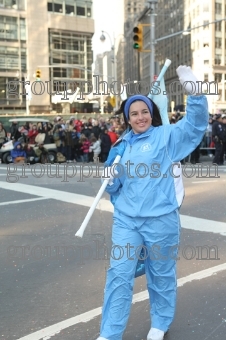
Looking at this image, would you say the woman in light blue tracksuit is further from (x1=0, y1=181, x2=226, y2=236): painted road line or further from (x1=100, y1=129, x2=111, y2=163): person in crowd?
(x1=100, y1=129, x2=111, y2=163): person in crowd

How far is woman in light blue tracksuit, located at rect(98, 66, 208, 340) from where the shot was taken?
323 cm

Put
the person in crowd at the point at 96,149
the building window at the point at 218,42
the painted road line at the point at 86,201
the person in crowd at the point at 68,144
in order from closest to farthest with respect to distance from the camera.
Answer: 1. the painted road line at the point at 86,201
2. the person in crowd at the point at 96,149
3. the person in crowd at the point at 68,144
4. the building window at the point at 218,42

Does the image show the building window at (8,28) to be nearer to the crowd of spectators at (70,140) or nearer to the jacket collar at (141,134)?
the crowd of spectators at (70,140)

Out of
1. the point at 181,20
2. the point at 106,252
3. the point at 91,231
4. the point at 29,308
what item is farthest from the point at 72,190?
the point at 181,20

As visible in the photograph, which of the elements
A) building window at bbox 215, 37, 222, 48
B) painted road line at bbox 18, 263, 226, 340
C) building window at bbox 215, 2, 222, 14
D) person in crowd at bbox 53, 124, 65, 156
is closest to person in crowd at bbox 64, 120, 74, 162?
person in crowd at bbox 53, 124, 65, 156

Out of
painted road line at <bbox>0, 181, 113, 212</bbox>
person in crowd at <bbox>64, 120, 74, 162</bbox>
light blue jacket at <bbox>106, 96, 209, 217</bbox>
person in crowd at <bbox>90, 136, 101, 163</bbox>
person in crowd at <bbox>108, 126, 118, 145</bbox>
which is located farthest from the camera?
person in crowd at <bbox>64, 120, 74, 162</bbox>

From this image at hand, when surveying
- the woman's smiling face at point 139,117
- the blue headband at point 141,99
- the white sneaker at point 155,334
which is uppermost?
the blue headband at point 141,99

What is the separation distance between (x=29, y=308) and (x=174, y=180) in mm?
1765

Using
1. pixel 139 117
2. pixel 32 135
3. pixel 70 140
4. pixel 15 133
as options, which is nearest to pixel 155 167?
pixel 139 117

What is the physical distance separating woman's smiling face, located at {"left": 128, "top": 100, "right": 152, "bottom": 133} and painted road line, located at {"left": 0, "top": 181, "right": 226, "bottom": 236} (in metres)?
3.70

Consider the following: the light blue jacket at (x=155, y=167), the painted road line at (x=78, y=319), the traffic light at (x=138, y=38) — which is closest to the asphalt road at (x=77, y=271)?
the painted road line at (x=78, y=319)

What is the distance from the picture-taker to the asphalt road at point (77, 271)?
3.81 metres

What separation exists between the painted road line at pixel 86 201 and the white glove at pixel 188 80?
3862 millimetres

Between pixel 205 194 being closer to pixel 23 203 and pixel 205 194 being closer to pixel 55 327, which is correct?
pixel 23 203
